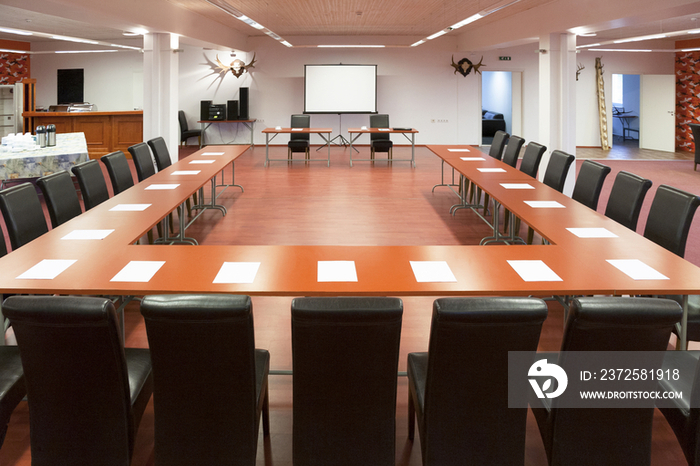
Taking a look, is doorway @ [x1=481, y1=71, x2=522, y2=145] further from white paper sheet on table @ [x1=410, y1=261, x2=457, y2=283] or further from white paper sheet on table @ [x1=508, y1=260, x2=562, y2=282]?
white paper sheet on table @ [x1=410, y1=261, x2=457, y2=283]

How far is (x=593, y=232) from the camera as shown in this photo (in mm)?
3686

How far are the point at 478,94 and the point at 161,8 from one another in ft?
30.9

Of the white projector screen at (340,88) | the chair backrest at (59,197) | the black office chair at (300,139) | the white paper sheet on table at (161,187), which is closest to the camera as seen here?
the chair backrest at (59,197)

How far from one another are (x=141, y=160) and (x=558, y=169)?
14.3ft

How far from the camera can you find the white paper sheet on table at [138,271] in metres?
2.79

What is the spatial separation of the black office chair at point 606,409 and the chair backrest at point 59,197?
346 centimetres

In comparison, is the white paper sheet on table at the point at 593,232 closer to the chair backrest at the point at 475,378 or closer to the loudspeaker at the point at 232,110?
the chair backrest at the point at 475,378

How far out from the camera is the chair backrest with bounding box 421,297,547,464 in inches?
75.3

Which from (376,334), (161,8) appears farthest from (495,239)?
(161,8)

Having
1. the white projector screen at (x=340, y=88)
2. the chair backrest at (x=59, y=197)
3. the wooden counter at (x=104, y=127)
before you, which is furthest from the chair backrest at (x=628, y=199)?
the white projector screen at (x=340, y=88)

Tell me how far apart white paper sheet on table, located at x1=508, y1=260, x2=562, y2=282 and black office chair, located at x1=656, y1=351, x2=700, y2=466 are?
616 millimetres

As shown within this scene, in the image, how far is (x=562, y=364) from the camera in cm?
208

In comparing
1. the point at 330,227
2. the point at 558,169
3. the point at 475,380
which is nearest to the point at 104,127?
the point at 330,227

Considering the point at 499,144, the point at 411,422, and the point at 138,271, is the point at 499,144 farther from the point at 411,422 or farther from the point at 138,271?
the point at 138,271
